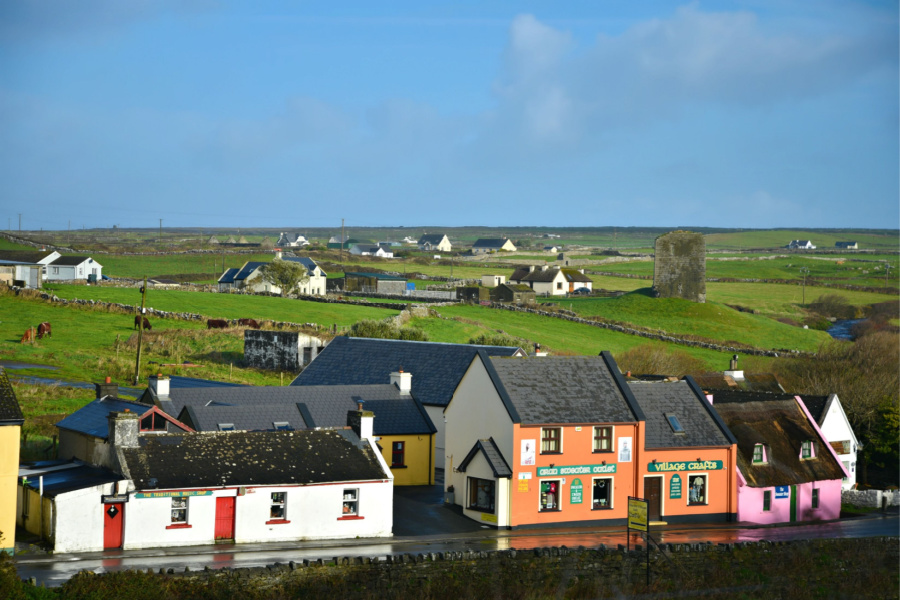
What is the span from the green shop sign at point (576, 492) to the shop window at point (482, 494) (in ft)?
10.3

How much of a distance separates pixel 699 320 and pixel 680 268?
12.9 m

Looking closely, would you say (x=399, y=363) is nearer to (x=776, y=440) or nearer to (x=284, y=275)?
(x=776, y=440)

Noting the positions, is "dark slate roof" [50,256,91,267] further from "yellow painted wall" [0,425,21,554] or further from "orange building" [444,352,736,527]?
"yellow painted wall" [0,425,21,554]

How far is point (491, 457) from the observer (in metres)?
38.7

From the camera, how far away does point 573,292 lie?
147500mm

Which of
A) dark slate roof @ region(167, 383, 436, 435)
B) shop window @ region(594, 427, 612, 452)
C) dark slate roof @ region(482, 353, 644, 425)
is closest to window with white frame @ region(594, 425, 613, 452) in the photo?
shop window @ region(594, 427, 612, 452)

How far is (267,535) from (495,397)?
10.8 meters

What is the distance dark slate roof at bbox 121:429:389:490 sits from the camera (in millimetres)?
33406

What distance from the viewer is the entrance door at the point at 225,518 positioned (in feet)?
109

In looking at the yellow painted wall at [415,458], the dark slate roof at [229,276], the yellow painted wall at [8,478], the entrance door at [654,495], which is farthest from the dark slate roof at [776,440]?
the dark slate roof at [229,276]

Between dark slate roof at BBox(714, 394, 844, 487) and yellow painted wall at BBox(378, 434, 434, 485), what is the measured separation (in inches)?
514

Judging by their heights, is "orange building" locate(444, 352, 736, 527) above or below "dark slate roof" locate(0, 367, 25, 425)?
below

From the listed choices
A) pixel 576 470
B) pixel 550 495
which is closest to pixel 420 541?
pixel 550 495

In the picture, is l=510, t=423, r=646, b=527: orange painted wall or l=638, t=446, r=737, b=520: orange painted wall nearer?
l=510, t=423, r=646, b=527: orange painted wall
